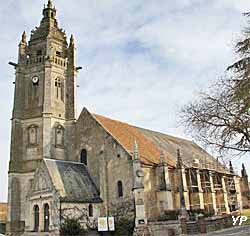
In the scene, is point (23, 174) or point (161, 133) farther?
point (161, 133)

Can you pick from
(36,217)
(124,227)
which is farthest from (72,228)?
(36,217)

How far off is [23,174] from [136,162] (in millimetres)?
12873

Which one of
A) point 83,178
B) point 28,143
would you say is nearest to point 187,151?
point 83,178

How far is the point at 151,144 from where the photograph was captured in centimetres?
4212

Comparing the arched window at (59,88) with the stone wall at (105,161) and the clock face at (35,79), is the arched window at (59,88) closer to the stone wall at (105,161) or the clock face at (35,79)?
the clock face at (35,79)

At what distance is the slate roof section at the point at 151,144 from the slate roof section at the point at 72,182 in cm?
496

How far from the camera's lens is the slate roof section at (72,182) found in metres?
33.4

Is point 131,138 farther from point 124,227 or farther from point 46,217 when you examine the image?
point 46,217

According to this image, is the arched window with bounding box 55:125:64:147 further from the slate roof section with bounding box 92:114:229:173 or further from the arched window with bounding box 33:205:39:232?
the arched window with bounding box 33:205:39:232

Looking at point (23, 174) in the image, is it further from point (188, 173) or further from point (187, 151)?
point (187, 151)

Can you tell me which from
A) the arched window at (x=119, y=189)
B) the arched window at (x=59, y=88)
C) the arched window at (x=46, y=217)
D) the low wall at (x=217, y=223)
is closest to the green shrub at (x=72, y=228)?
the arched window at (x=46, y=217)

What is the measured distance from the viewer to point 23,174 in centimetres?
3850

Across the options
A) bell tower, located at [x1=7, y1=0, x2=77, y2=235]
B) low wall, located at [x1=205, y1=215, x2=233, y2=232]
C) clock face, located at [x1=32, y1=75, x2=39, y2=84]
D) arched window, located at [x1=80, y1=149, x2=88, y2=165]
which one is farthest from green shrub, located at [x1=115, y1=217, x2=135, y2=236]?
clock face, located at [x1=32, y1=75, x2=39, y2=84]

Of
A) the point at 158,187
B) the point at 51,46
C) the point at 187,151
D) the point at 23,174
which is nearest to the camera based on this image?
the point at 158,187
